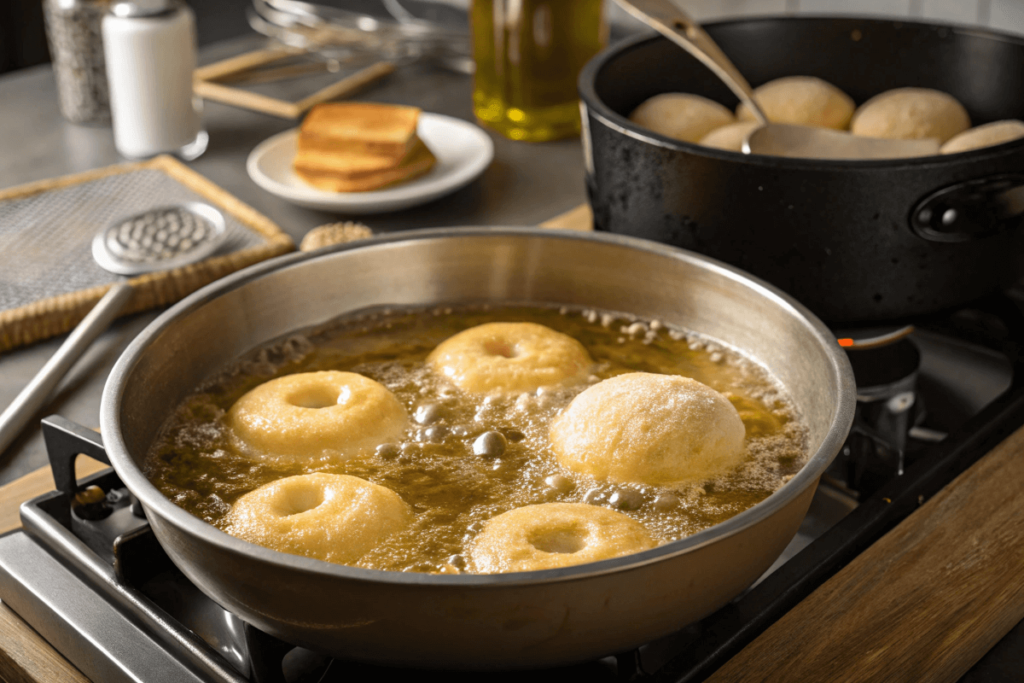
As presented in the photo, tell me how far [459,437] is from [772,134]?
539 millimetres

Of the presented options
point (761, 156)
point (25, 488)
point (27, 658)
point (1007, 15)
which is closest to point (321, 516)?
point (27, 658)

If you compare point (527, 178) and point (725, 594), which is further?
point (527, 178)

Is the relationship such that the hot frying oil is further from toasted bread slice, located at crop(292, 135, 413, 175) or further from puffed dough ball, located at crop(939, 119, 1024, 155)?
toasted bread slice, located at crop(292, 135, 413, 175)

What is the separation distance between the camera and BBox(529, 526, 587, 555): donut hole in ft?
2.10

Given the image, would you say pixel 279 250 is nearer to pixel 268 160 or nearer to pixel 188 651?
pixel 268 160

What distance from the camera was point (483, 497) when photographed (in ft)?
2.37

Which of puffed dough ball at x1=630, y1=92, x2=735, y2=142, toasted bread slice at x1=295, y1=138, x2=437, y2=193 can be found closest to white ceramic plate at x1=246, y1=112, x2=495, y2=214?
toasted bread slice at x1=295, y1=138, x2=437, y2=193

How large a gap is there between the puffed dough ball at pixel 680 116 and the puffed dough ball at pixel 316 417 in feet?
1.64

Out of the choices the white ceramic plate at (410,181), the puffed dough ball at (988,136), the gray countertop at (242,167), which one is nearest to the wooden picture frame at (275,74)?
the gray countertop at (242,167)

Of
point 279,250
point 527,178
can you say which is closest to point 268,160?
point 279,250

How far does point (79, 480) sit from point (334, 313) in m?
0.27

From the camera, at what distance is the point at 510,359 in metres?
0.88

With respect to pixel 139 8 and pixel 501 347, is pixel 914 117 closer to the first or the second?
pixel 501 347

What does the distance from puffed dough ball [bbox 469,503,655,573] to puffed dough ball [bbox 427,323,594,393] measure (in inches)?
7.3
